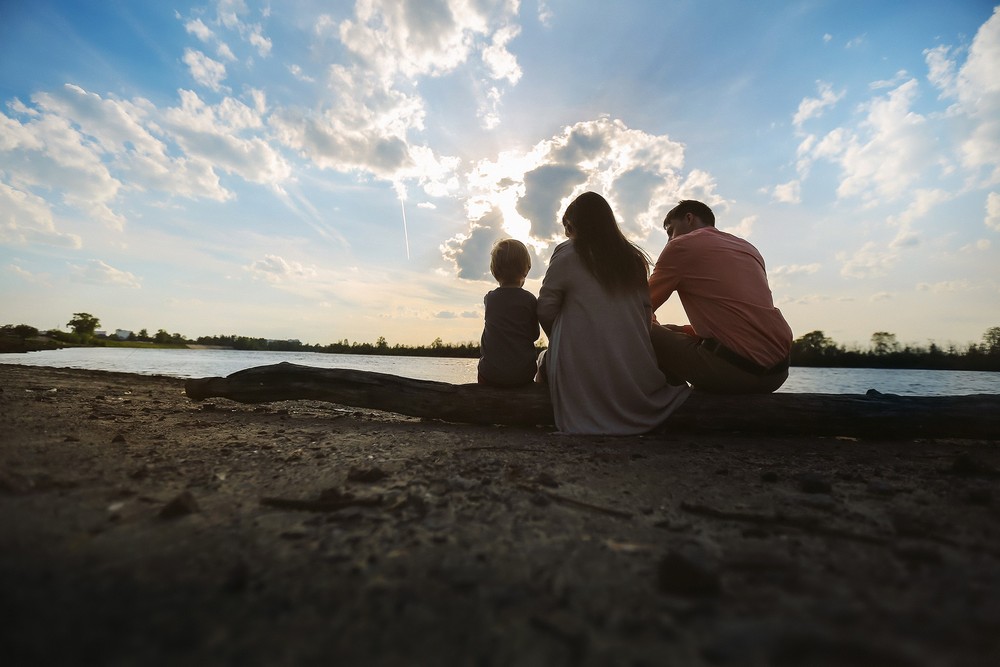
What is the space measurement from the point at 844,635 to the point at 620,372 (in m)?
2.84

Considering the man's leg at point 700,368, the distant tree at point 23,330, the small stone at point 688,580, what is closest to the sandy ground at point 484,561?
the small stone at point 688,580

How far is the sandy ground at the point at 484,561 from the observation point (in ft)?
3.02

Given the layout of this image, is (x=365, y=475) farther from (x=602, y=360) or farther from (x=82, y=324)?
(x=82, y=324)

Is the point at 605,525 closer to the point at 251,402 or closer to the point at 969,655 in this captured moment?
the point at 969,655

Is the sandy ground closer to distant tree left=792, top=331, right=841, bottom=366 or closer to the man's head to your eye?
the man's head

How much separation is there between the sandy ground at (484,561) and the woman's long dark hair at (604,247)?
66.0 inches

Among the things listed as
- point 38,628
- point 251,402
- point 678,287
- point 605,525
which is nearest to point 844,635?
point 605,525

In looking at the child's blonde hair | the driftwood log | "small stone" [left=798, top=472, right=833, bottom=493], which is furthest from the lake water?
"small stone" [left=798, top=472, right=833, bottom=493]

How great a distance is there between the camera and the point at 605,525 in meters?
1.65

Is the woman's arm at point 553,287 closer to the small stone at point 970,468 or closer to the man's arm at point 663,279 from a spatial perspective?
the man's arm at point 663,279

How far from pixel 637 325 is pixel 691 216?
1.44m

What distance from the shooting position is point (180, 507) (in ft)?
5.41

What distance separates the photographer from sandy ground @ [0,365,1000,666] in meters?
0.92

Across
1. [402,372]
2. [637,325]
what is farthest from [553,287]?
[402,372]
